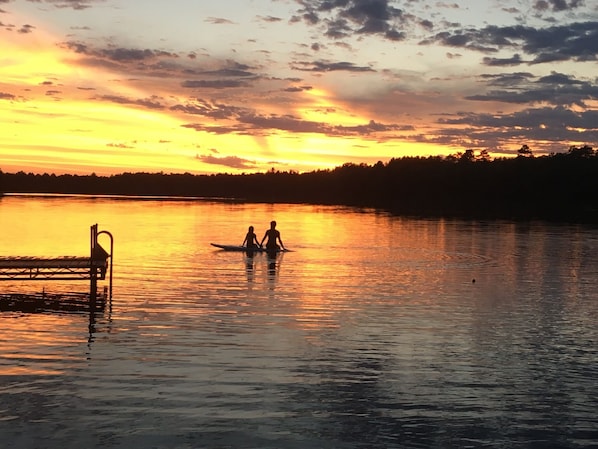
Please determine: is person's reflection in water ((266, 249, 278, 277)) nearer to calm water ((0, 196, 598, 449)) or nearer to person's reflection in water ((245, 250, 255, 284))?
calm water ((0, 196, 598, 449))

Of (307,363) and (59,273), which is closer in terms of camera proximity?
(307,363)

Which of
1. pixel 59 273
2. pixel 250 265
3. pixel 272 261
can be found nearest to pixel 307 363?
pixel 59 273

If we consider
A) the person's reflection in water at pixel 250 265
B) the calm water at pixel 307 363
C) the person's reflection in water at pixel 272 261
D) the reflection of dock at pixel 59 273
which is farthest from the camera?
the person's reflection in water at pixel 272 261

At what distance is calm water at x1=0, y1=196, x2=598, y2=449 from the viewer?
48.5ft

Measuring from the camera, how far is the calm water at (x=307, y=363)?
14.8m

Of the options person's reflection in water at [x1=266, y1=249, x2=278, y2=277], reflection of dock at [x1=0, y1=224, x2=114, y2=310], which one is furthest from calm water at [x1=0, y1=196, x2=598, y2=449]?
reflection of dock at [x1=0, y1=224, x2=114, y2=310]

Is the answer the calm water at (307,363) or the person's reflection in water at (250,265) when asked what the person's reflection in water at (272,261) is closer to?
the calm water at (307,363)

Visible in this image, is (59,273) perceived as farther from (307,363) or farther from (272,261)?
(272,261)

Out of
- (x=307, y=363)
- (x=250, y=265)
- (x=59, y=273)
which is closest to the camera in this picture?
(x=307, y=363)

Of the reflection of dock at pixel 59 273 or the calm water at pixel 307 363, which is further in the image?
the reflection of dock at pixel 59 273

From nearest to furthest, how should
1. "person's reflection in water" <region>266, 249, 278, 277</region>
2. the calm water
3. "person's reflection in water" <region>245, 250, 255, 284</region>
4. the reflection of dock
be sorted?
the calm water < the reflection of dock < "person's reflection in water" <region>245, 250, 255, 284</region> < "person's reflection in water" <region>266, 249, 278, 277</region>

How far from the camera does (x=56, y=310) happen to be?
2755cm

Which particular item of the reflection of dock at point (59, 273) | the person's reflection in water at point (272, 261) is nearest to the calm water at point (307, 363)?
the person's reflection in water at point (272, 261)

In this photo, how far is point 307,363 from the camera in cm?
2020
